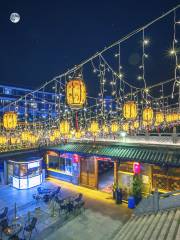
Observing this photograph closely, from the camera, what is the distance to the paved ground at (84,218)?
370 inches

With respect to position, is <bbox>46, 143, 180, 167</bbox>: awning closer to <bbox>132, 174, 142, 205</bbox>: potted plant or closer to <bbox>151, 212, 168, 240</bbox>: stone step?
<bbox>132, 174, 142, 205</bbox>: potted plant

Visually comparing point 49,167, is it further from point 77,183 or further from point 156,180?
point 156,180

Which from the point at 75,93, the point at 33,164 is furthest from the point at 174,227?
the point at 33,164

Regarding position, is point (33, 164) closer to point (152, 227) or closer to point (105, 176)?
point (105, 176)

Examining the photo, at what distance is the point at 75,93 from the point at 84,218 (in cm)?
848

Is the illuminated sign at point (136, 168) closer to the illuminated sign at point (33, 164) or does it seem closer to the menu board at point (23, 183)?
the illuminated sign at point (33, 164)

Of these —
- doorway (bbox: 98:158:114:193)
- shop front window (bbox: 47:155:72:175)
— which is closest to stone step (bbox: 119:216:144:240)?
doorway (bbox: 98:158:114:193)

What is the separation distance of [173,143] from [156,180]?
2.97 metres

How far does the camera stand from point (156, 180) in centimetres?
1258

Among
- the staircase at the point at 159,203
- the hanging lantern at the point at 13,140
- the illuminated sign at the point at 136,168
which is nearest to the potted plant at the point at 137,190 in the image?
the illuminated sign at the point at 136,168

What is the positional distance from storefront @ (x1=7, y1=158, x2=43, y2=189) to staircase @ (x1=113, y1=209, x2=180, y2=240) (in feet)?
36.8

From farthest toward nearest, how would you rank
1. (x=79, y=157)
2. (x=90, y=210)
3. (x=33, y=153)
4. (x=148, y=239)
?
(x=33, y=153) → (x=79, y=157) → (x=90, y=210) → (x=148, y=239)

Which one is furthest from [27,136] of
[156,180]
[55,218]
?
[156,180]

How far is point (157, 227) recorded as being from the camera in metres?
6.56
